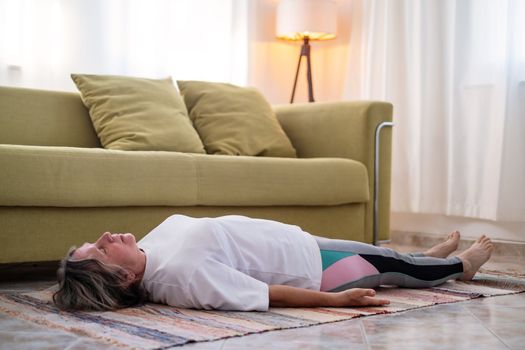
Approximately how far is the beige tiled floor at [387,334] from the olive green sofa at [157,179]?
62cm

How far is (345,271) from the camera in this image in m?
2.44

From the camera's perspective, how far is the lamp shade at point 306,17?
15.6 ft

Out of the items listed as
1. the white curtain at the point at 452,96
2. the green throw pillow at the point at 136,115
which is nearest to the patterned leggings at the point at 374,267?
the green throw pillow at the point at 136,115

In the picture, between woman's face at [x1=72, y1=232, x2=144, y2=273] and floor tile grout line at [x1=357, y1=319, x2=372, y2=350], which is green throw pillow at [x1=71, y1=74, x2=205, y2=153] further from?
floor tile grout line at [x1=357, y1=319, x2=372, y2=350]

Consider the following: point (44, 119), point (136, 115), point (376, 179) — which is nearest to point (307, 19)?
point (376, 179)

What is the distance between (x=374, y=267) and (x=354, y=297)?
1.04ft

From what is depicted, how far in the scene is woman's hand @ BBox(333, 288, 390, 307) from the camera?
222cm

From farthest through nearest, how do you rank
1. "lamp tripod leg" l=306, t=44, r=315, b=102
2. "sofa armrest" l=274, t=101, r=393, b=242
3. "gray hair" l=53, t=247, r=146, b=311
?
"lamp tripod leg" l=306, t=44, r=315, b=102, "sofa armrest" l=274, t=101, r=393, b=242, "gray hair" l=53, t=247, r=146, b=311

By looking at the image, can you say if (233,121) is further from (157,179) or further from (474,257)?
(474,257)

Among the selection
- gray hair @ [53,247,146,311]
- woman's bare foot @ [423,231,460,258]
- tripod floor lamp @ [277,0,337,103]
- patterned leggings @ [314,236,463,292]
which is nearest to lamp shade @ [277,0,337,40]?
tripod floor lamp @ [277,0,337,103]

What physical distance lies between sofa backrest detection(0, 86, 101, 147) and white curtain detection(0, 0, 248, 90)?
0.55 metres

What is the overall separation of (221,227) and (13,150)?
2.66 feet

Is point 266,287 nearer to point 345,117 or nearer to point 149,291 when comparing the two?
point 149,291

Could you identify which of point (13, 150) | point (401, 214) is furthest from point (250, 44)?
point (13, 150)
